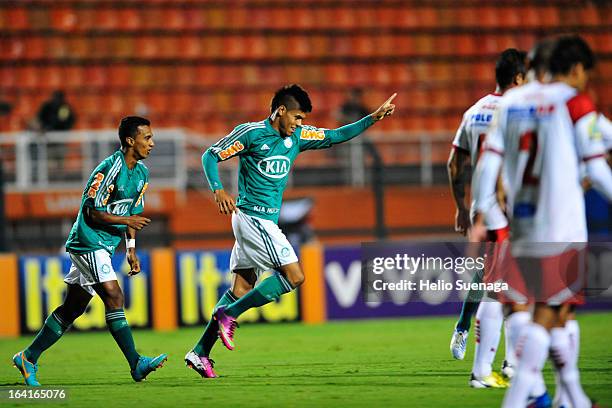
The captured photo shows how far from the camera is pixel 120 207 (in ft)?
26.7

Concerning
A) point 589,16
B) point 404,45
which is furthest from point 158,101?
point 589,16

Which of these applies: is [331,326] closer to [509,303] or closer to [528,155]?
[509,303]

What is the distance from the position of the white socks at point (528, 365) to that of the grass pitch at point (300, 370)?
3.99 ft

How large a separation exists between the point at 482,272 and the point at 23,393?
311 centimetres

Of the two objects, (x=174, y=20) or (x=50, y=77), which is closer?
(x=50, y=77)

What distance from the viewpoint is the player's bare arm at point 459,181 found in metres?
7.66

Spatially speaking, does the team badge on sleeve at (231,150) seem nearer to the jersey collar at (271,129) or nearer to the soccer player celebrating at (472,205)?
the jersey collar at (271,129)

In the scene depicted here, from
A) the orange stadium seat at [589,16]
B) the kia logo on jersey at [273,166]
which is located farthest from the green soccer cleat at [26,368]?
the orange stadium seat at [589,16]

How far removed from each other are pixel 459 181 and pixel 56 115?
9.85m

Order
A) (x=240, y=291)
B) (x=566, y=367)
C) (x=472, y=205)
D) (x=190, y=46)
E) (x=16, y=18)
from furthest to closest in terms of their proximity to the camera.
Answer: (x=190, y=46) < (x=16, y=18) < (x=240, y=291) < (x=472, y=205) < (x=566, y=367)

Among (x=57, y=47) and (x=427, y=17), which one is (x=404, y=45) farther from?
(x=57, y=47)

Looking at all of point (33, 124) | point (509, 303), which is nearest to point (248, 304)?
point (509, 303)

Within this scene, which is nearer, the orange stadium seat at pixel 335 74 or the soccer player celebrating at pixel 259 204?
the soccer player celebrating at pixel 259 204

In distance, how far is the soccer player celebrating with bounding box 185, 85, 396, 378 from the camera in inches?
323
